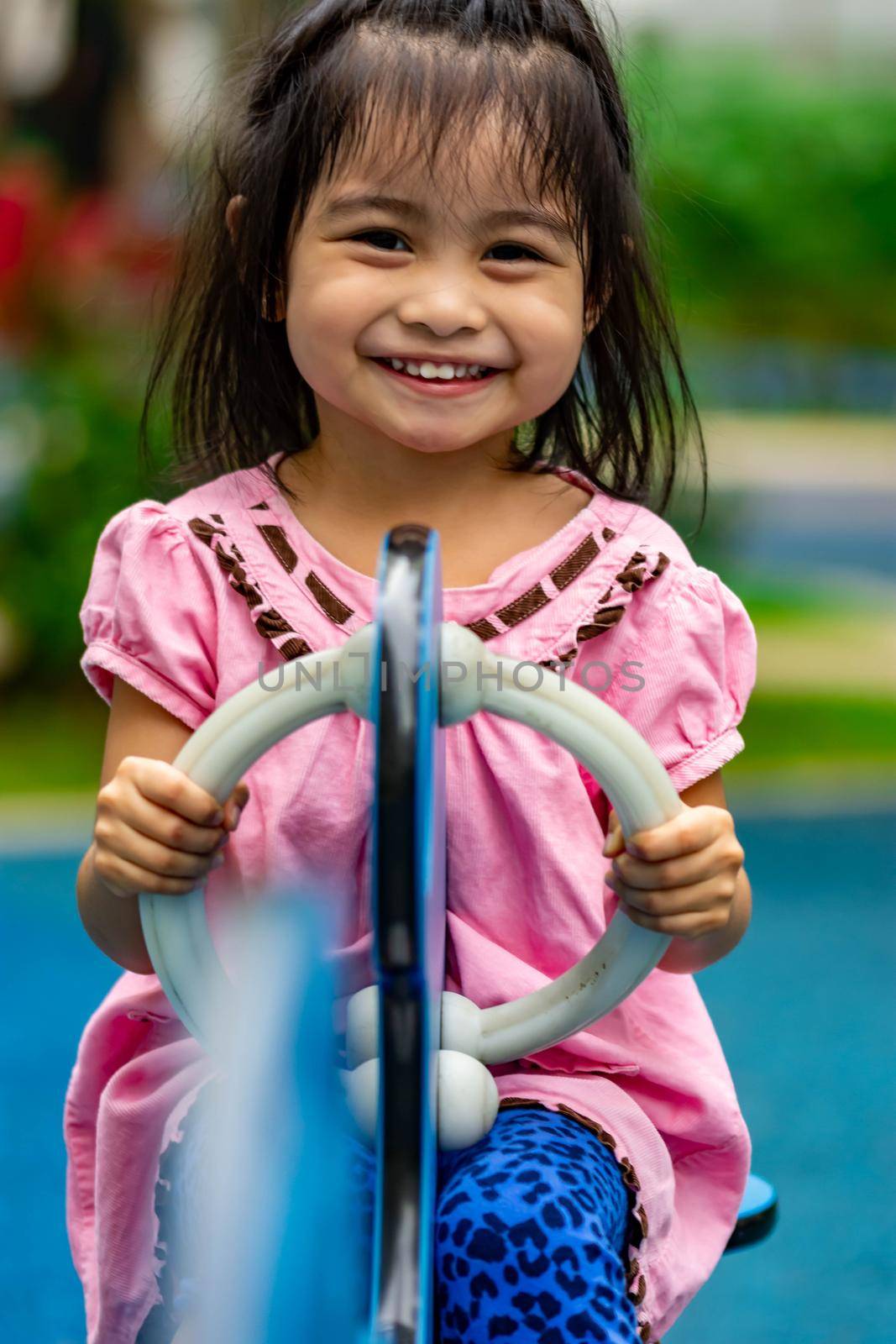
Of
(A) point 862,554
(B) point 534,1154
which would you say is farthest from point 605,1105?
(A) point 862,554

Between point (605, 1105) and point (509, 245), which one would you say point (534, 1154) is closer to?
point (605, 1105)

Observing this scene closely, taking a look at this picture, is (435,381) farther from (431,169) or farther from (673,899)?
(673,899)

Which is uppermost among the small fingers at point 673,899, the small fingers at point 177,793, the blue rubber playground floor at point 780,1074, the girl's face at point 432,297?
the girl's face at point 432,297

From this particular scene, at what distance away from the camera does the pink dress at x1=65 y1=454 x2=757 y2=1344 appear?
96cm

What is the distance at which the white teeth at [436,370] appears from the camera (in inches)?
37.3

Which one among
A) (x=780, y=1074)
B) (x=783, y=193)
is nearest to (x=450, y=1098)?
(x=780, y=1074)

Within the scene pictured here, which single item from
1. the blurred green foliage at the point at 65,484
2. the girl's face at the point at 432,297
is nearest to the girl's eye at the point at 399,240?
the girl's face at the point at 432,297

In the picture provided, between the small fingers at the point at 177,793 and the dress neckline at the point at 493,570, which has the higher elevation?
the dress neckline at the point at 493,570

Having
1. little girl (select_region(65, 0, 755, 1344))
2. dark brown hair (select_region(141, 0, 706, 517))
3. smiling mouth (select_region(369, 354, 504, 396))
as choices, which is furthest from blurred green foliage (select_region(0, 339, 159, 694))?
smiling mouth (select_region(369, 354, 504, 396))

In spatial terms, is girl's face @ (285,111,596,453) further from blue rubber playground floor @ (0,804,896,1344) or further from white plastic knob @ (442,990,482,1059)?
blue rubber playground floor @ (0,804,896,1344)

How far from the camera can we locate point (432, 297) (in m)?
0.91

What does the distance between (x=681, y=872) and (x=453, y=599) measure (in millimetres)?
257

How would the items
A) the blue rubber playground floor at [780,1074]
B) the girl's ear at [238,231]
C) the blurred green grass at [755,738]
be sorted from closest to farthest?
the girl's ear at [238,231], the blue rubber playground floor at [780,1074], the blurred green grass at [755,738]

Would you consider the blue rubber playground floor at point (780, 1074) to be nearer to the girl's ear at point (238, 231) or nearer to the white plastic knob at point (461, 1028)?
the white plastic knob at point (461, 1028)
